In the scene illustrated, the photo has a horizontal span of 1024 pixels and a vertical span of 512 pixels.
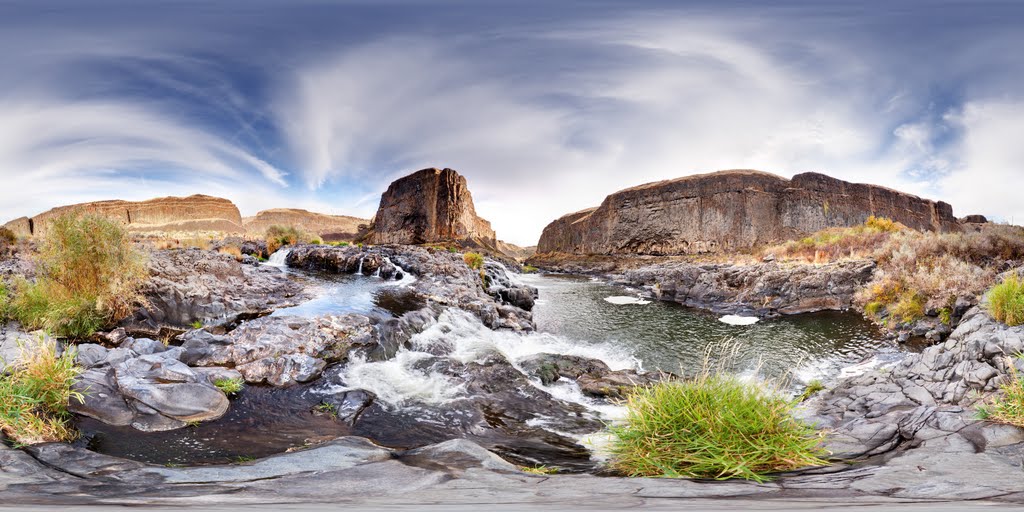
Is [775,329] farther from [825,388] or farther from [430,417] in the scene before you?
[430,417]

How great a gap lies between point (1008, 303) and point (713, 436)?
27.5ft

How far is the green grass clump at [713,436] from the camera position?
113 inches

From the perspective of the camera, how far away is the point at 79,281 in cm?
802

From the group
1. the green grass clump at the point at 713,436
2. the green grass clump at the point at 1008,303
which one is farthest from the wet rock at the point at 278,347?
the green grass clump at the point at 1008,303

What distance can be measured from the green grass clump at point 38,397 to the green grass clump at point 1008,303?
43.0 feet

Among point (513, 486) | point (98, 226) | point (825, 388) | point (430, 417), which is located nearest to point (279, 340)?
point (430, 417)

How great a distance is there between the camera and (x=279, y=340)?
7859 mm

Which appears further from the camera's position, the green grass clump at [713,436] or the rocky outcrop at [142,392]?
the rocky outcrop at [142,392]

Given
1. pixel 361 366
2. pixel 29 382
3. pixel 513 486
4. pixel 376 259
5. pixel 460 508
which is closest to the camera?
pixel 460 508

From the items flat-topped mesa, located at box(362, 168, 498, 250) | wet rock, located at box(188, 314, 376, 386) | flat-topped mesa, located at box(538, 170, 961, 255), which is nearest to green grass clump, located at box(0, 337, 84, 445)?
wet rock, located at box(188, 314, 376, 386)

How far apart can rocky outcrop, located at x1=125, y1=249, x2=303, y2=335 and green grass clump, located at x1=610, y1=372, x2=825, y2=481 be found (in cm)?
954

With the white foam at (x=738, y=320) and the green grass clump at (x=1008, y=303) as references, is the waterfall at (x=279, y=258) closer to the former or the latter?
the white foam at (x=738, y=320)

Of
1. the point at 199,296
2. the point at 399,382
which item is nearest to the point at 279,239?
the point at 199,296

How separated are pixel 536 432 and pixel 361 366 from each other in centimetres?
376
